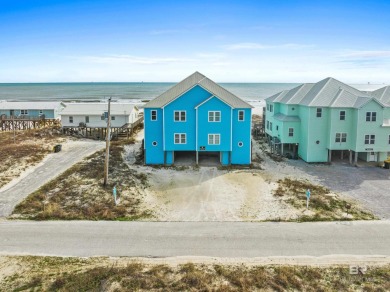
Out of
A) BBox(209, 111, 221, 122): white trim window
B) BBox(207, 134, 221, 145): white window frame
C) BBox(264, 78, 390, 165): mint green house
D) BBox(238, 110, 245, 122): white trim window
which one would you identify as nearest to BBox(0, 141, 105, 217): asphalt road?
BBox(207, 134, 221, 145): white window frame

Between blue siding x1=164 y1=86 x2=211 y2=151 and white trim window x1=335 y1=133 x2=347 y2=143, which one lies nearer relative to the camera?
blue siding x1=164 y1=86 x2=211 y2=151

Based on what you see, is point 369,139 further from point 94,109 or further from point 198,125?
point 94,109

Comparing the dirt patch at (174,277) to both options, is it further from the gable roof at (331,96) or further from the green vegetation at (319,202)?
the gable roof at (331,96)

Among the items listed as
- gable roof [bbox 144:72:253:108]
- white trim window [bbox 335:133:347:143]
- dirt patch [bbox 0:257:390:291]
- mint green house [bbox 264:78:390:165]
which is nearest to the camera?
dirt patch [bbox 0:257:390:291]

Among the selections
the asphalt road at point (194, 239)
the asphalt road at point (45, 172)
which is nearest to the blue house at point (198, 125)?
the asphalt road at point (45, 172)

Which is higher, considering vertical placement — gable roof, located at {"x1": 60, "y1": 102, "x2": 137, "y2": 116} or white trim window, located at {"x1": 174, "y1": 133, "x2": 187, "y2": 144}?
gable roof, located at {"x1": 60, "y1": 102, "x2": 137, "y2": 116}

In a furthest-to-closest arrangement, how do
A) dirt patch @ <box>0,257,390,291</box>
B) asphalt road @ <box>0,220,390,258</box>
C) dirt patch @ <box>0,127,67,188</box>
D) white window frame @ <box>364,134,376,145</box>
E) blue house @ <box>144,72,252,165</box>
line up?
white window frame @ <box>364,134,376,145</box>
blue house @ <box>144,72,252,165</box>
dirt patch @ <box>0,127,67,188</box>
asphalt road @ <box>0,220,390,258</box>
dirt patch @ <box>0,257,390,291</box>

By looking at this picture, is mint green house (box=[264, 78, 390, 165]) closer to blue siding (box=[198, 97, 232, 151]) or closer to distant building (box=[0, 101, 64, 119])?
blue siding (box=[198, 97, 232, 151])

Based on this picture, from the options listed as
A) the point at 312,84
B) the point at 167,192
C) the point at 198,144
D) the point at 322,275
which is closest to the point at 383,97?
the point at 312,84
